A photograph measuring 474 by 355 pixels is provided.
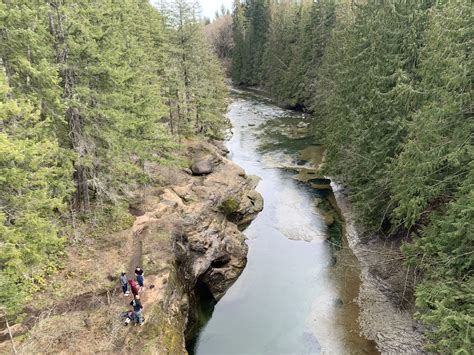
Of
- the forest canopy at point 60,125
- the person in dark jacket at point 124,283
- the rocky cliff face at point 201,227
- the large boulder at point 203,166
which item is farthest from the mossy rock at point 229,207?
the person in dark jacket at point 124,283

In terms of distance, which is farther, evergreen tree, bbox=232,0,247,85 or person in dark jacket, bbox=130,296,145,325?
evergreen tree, bbox=232,0,247,85

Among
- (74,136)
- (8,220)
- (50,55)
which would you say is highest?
(50,55)

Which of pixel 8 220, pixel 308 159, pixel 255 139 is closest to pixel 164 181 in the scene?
pixel 8 220

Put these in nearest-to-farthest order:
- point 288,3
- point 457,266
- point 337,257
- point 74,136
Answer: point 457,266
point 74,136
point 337,257
point 288,3

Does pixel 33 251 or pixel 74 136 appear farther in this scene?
pixel 74 136

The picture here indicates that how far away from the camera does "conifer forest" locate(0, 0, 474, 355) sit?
12.6 m

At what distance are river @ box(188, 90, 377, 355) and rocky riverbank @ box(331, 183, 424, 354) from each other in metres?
0.52

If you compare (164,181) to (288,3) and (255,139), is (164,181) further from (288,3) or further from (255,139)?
(288,3)

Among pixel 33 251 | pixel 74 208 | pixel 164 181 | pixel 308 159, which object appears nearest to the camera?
pixel 33 251

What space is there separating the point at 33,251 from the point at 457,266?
14.4 metres

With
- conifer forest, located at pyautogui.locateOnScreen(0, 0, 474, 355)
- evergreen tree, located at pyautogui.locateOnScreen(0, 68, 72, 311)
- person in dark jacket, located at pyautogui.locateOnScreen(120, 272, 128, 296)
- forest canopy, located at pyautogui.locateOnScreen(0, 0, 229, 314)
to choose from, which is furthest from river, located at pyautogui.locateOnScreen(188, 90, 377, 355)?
evergreen tree, located at pyautogui.locateOnScreen(0, 68, 72, 311)

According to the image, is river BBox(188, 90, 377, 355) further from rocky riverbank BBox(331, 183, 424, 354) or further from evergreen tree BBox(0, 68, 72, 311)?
evergreen tree BBox(0, 68, 72, 311)

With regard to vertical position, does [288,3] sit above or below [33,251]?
above

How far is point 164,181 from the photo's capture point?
26984 mm
